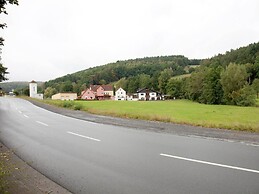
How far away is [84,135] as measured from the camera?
13.3 m

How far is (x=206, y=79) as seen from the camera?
80.4 metres

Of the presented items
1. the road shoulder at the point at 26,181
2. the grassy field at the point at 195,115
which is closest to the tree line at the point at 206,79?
the grassy field at the point at 195,115

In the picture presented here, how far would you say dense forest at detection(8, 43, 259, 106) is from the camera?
7281 centimetres

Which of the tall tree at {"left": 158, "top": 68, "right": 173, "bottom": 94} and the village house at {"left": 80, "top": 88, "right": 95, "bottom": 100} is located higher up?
the tall tree at {"left": 158, "top": 68, "right": 173, "bottom": 94}

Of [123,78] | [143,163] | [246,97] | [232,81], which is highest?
[123,78]

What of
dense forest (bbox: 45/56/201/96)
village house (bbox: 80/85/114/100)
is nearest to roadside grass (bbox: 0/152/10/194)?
village house (bbox: 80/85/114/100)

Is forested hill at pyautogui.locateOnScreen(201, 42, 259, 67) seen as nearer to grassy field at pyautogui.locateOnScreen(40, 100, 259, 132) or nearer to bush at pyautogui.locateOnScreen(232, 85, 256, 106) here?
bush at pyautogui.locateOnScreen(232, 85, 256, 106)

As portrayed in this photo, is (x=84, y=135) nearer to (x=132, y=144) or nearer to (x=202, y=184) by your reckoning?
(x=132, y=144)

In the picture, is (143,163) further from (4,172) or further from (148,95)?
(148,95)

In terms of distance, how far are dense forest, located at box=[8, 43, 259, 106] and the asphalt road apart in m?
61.4

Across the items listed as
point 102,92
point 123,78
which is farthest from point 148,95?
point 123,78

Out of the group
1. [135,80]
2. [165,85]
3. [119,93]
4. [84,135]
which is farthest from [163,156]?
[135,80]

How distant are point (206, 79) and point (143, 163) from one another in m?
76.6

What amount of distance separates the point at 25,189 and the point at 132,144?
5.65 m
